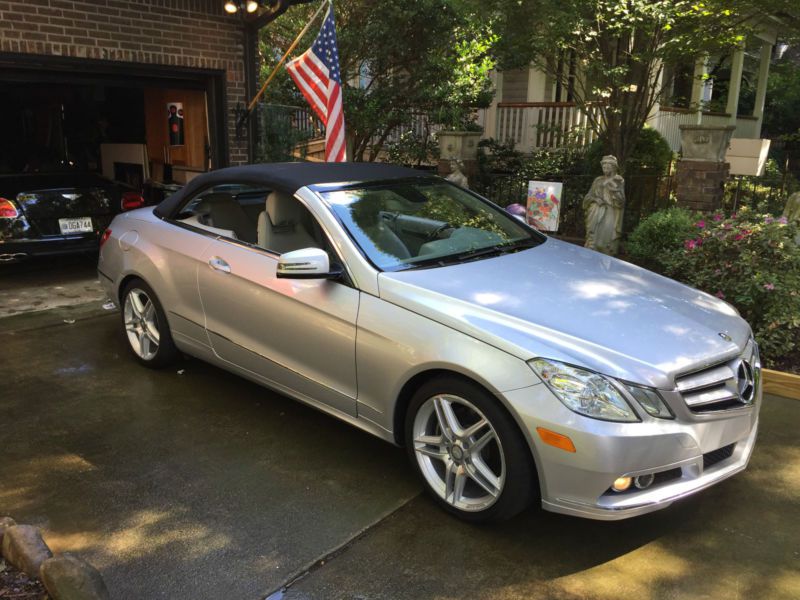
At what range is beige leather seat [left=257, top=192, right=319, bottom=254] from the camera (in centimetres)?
422

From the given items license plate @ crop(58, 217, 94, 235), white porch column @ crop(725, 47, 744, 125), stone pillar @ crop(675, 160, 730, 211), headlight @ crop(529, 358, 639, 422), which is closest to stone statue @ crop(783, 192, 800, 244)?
stone pillar @ crop(675, 160, 730, 211)

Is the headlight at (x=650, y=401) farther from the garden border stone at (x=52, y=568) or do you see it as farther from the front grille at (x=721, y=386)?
the garden border stone at (x=52, y=568)

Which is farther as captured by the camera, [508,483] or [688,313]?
[688,313]

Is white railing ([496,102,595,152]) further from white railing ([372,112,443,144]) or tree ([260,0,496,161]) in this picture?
tree ([260,0,496,161])

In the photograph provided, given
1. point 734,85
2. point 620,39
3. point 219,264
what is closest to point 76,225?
point 219,264

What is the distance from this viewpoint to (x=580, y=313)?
3238 mm

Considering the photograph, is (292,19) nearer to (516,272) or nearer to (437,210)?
(437,210)

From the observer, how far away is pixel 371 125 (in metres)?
11.4

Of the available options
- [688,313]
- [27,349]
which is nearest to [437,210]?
[688,313]

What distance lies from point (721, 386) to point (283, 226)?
261cm

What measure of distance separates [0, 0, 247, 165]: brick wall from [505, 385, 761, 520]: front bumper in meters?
7.02

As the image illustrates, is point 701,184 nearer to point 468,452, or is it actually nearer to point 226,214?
point 226,214

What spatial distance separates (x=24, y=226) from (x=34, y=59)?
6.05 ft

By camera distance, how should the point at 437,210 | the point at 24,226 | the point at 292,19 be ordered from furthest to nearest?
the point at 292,19 < the point at 24,226 < the point at 437,210
